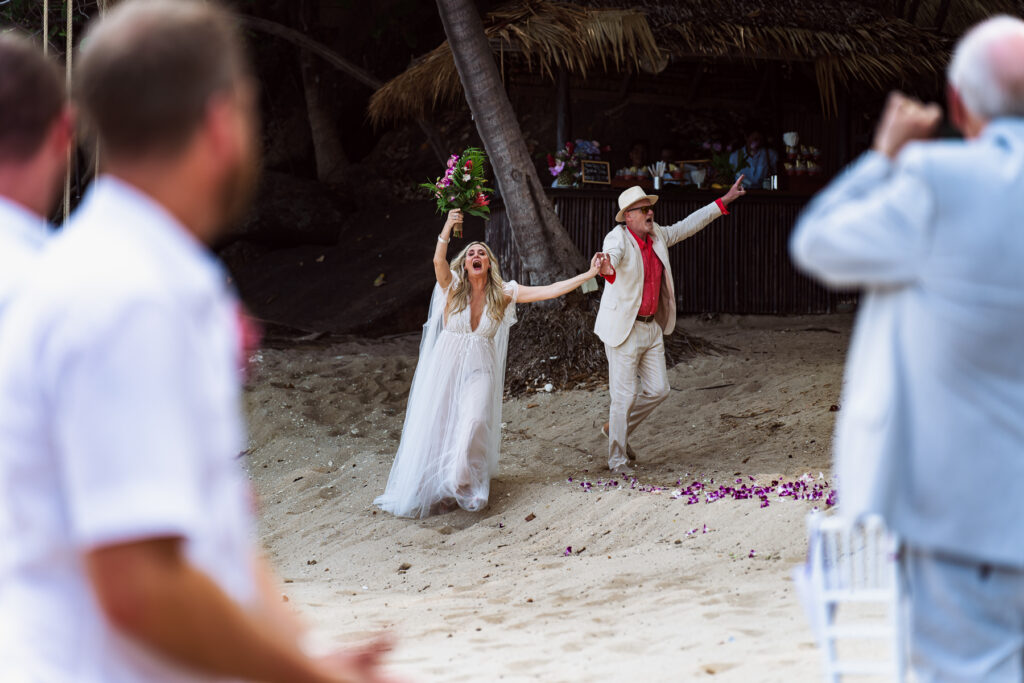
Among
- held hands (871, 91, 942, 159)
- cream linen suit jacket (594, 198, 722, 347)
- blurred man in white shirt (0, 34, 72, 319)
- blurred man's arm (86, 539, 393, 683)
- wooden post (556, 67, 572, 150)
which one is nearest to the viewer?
blurred man's arm (86, 539, 393, 683)

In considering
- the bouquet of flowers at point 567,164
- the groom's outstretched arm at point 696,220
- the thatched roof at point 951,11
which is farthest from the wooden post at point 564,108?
the thatched roof at point 951,11

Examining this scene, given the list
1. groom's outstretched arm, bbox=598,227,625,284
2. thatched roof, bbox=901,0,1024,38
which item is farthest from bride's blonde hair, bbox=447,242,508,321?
thatched roof, bbox=901,0,1024,38

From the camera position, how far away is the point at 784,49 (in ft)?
42.4

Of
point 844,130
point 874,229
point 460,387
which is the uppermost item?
point 844,130

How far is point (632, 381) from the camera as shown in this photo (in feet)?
29.4

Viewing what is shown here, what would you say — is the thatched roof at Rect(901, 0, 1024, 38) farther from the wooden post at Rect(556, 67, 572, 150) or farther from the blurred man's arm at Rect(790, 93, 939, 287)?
the blurred man's arm at Rect(790, 93, 939, 287)

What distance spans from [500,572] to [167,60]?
235 inches

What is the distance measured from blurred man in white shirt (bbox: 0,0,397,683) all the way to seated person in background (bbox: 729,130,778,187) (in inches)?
534

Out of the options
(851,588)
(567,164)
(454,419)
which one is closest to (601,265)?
(454,419)

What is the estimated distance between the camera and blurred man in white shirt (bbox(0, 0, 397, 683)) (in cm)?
110

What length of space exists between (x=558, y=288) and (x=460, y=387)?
1079 millimetres

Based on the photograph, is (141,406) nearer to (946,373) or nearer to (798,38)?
(946,373)

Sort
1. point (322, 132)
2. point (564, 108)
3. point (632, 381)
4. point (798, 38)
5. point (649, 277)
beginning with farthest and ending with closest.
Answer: point (322, 132)
point (564, 108)
point (798, 38)
point (649, 277)
point (632, 381)

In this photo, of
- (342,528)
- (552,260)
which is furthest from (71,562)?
(552,260)
